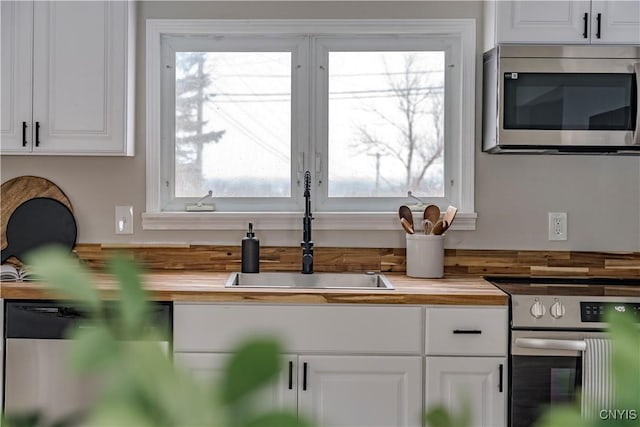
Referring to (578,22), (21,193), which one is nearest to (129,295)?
(578,22)

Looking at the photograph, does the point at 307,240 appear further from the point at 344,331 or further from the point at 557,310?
the point at 557,310

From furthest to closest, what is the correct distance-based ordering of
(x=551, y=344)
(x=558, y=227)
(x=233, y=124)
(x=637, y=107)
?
(x=233, y=124) < (x=558, y=227) < (x=637, y=107) < (x=551, y=344)

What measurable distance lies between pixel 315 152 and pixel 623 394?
107 inches

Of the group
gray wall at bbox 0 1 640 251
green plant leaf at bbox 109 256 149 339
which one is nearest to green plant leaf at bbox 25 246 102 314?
green plant leaf at bbox 109 256 149 339

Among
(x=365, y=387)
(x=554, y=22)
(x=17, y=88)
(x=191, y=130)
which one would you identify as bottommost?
(x=365, y=387)

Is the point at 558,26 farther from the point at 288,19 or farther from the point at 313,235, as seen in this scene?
the point at 313,235

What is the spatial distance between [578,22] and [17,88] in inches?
87.0

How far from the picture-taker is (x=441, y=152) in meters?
2.89

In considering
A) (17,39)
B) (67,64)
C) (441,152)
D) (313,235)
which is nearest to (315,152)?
(313,235)

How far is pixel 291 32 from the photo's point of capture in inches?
112

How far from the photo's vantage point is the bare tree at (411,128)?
2891mm

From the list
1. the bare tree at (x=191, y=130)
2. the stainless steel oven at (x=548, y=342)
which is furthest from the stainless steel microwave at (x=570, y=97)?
the bare tree at (x=191, y=130)

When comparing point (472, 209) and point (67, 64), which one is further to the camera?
point (472, 209)

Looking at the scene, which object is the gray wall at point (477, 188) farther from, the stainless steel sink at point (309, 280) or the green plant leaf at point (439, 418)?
the green plant leaf at point (439, 418)
